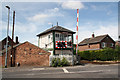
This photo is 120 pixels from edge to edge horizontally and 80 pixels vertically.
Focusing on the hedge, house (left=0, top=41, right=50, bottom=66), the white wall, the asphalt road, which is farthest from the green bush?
the hedge

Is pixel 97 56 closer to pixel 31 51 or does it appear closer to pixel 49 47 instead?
pixel 49 47

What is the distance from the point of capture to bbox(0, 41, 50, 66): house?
17.0 m

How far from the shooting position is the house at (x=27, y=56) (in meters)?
17.0

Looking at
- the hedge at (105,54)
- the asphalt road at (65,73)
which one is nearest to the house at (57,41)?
the hedge at (105,54)

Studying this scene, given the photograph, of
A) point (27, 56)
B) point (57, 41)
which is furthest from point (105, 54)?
point (27, 56)

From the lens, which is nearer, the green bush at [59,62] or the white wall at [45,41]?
the green bush at [59,62]

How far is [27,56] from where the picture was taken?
17469 mm

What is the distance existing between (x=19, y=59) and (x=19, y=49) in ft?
4.70

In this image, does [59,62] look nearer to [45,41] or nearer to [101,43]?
[45,41]

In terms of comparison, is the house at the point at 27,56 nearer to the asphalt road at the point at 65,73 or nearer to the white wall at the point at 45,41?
the asphalt road at the point at 65,73

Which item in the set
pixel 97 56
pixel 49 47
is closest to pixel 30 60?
pixel 49 47

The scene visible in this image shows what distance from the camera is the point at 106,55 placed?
25516 mm

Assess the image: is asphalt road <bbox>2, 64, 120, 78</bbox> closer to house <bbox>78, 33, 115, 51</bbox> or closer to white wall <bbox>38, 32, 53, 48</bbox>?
white wall <bbox>38, 32, 53, 48</bbox>

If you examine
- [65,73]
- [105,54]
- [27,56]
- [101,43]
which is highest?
[101,43]
